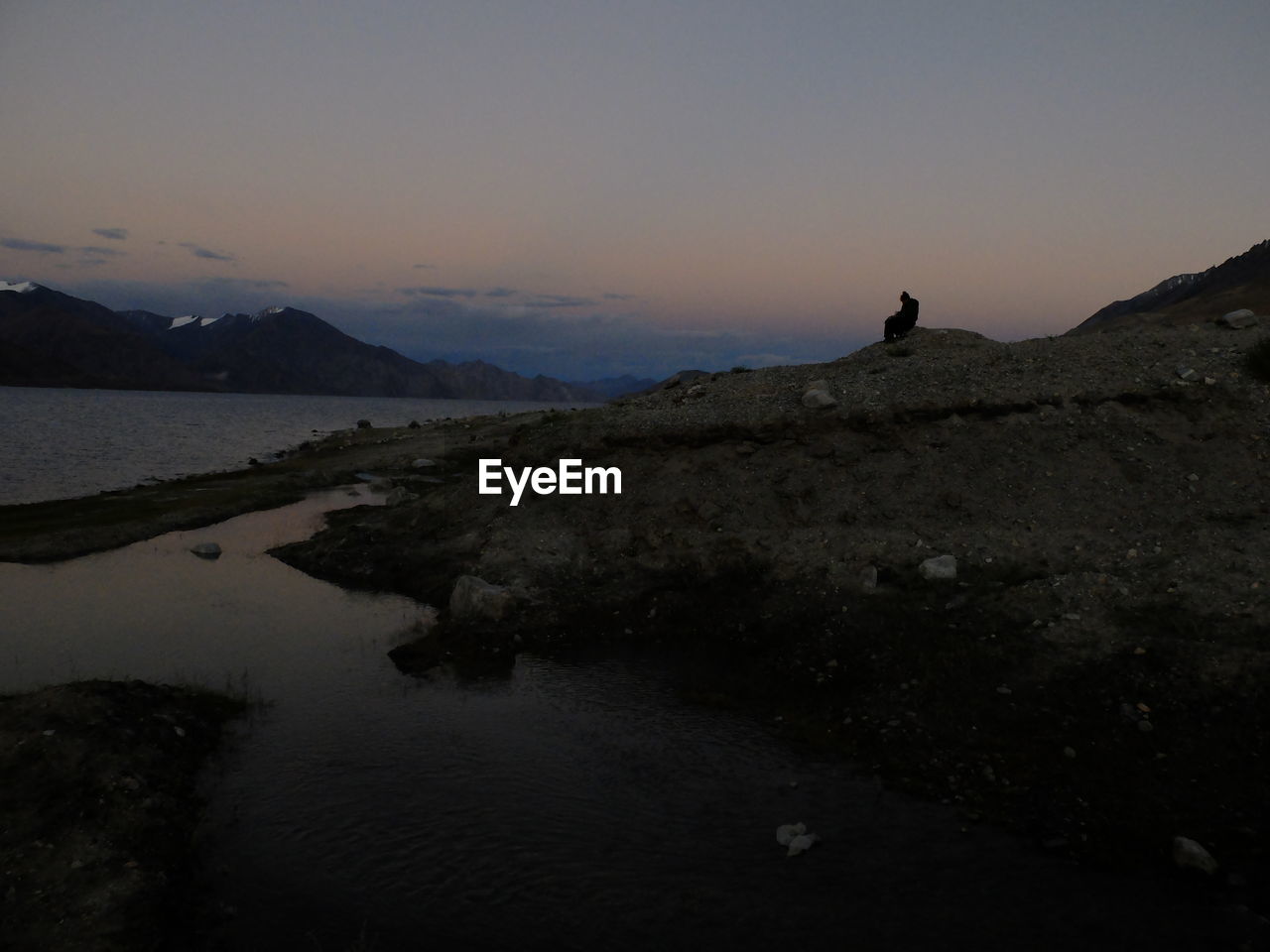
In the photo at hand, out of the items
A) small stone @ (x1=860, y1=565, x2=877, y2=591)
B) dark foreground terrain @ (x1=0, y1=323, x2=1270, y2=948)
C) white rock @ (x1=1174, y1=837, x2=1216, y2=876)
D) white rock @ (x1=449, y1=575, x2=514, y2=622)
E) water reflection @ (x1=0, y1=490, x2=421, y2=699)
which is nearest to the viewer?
white rock @ (x1=1174, y1=837, x2=1216, y2=876)

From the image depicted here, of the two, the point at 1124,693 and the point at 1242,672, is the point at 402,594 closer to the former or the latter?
the point at 1124,693

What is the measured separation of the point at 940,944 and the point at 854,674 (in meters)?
7.60

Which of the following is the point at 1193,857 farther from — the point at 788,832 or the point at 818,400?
the point at 818,400

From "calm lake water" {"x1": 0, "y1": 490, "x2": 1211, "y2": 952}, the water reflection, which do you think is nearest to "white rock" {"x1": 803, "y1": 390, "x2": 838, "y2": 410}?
"calm lake water" {"x1": 0, "y1": 490, "x2": 1211, "y2": 952}

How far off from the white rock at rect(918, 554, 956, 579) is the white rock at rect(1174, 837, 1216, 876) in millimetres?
9001

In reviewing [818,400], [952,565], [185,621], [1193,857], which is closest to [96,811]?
[185,621]

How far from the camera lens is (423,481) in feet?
157

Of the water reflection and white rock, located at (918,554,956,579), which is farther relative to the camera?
Answer: white rock, located at (918,554,956,579)

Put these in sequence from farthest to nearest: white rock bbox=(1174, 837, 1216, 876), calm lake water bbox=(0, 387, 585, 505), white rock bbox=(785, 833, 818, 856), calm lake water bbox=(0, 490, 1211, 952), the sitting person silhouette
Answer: calm lake water bbox=(0, 387, 585, 505)
the sitting person silhouette
white rock bbox=(785, 833, 818, 856)
white rock bbox=(1174, 837, 1216, 876)
calm lake water bbox=(0, 490, 1211, 952)

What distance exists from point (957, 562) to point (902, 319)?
723 inches

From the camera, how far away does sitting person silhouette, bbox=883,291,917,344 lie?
34.9 m

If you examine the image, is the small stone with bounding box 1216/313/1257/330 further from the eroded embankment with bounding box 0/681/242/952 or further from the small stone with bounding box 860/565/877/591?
the eroded embankment with bounding box 0/681/242/952

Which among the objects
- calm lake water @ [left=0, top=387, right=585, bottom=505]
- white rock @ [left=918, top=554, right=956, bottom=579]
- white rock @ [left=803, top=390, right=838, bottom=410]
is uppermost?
white rock @ [left=803, top=390, right=838, bottom=410]

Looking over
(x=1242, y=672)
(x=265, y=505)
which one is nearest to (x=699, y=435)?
(x=1242, y=672)
